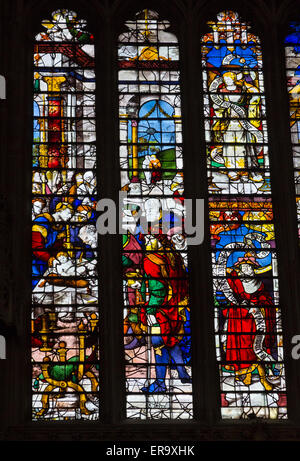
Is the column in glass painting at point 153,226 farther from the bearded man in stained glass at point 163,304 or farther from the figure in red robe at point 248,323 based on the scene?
the figure in red robe at point 248,323

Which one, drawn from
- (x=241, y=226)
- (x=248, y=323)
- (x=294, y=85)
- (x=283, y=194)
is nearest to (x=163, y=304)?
(x=248, y=323)

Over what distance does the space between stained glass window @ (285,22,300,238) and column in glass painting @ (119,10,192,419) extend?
1.46 meters

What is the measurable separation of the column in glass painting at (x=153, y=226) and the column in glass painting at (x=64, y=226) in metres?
0.43

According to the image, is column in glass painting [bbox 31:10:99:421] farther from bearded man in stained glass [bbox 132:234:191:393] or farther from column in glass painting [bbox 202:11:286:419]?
column in glass painting [bbox 202:11:286:419]

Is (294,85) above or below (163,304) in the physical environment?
above

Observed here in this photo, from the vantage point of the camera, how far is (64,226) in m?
16.0

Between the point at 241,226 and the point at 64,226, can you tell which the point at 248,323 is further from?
the point at 64,226

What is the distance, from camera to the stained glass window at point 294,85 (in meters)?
16.6

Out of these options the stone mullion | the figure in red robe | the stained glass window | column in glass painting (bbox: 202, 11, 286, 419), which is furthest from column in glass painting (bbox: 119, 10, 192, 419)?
the stained glass window

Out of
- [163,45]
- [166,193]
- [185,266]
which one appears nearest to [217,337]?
[185,266]

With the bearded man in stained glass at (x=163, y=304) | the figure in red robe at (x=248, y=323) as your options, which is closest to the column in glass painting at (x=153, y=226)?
the bearded man in stained glass at (x=163, y=304)

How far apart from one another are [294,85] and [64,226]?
365 cm

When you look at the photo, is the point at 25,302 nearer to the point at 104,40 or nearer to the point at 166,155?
the point at 166,155

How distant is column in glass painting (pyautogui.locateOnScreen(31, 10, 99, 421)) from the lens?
49.8 feet
